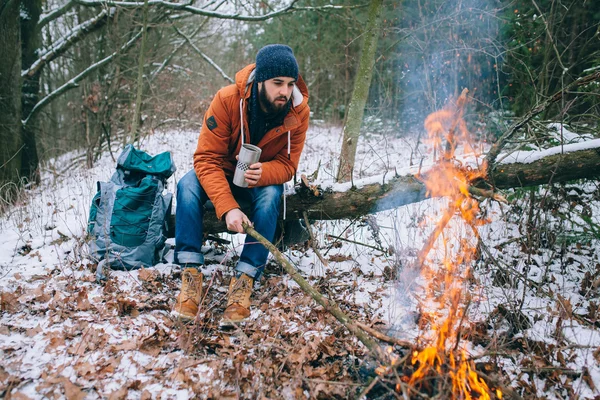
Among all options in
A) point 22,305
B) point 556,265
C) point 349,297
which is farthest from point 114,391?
point 556,265

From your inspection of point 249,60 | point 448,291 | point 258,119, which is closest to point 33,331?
point 258,119

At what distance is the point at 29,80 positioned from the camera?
23.9ft

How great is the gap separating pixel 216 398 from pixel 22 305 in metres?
A: 1.81

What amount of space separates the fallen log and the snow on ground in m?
0.22

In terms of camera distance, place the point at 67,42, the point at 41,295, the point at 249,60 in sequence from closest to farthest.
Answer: the point at 41,295, the point at 67,42, the point at 249,60

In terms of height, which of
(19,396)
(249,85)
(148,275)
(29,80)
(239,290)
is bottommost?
(19,396)

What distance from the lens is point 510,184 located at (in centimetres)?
311

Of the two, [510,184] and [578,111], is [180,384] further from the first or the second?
[578,111]

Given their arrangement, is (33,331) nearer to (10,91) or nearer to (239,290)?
(239,290)

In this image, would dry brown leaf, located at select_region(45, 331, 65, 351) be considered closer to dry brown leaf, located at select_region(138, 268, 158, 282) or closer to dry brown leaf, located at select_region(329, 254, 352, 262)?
dry brown leaf, located at select_region(138, 268, 158, 282)

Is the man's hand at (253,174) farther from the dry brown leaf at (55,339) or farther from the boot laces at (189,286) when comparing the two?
the dry brown leaf at (55,339)

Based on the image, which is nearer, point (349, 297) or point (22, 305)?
point (22, 305)

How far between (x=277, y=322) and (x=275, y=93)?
5.72 ft

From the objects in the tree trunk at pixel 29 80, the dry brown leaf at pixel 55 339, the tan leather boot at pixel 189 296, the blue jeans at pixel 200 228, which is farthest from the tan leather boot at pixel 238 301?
the tree trunk at pixel 29 80
